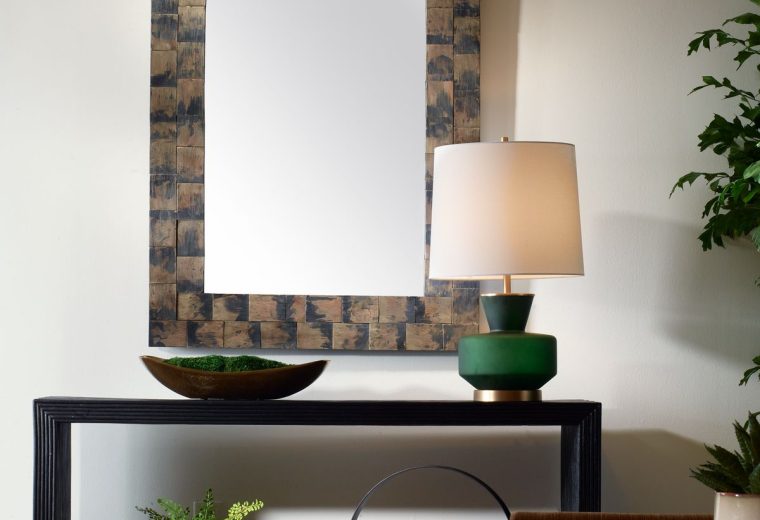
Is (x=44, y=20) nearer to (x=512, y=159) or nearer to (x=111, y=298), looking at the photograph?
(x=111, y=298)

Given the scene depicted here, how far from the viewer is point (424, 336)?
228 cm

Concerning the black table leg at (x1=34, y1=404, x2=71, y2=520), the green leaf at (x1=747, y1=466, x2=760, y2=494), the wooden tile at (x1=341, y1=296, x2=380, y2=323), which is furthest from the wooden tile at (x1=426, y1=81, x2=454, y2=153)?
the green leaf at (x1=747, y1=466, x2=760, y2=494)

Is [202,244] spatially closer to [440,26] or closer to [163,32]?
[163,32]

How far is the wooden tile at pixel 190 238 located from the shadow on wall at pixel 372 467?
1.44 ft

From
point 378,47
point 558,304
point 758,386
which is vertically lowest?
point 758,386

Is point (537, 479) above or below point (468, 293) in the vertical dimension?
below

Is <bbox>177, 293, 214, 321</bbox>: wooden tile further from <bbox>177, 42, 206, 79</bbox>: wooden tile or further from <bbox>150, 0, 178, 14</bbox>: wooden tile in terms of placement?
<bbox>150, 0, 178, 14</bbox>: wooden tile

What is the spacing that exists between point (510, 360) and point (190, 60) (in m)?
1.09

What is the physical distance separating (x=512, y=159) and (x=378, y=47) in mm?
565

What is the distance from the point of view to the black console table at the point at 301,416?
1.93 meters

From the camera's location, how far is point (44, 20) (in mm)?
2338

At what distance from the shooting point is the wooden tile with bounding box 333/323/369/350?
7.45ft

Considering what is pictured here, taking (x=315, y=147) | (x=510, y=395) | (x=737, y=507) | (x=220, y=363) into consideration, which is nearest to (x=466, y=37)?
(x=315, y=147)

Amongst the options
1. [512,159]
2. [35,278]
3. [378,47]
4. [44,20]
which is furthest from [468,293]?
[44,20]
